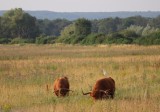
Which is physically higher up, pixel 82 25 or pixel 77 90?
pixel 77 90

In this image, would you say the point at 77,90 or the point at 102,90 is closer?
the point at 102,90

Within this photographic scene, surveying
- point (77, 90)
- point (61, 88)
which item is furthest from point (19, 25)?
point (61, 88)

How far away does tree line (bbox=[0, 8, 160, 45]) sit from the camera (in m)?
71.9

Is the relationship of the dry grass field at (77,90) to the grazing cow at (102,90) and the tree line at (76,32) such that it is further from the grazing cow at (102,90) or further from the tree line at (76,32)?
the tree line at (76,32)

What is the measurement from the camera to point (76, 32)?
3935 inches

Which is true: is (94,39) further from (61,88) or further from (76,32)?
(61,88)

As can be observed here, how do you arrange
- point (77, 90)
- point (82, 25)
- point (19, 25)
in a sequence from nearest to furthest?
1. point (77, 90)
2. point (82, 25)
3. point (19, 25)

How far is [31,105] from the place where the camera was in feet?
45.5

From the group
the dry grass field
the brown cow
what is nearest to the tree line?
the dry grass field

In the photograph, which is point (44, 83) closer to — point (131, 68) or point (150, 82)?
point (150, 82)

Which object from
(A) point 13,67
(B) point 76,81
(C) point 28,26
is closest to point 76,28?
(C) point 28,26

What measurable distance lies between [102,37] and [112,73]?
53.6m

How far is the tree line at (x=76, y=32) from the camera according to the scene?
71894mm

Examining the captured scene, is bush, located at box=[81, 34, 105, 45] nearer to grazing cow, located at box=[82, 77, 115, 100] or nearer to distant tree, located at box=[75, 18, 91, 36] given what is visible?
distant tree, located at box=[75, 18, 91, 36]
